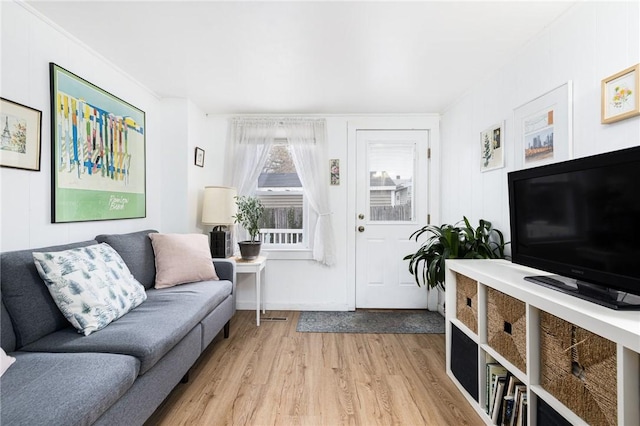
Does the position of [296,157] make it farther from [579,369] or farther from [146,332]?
[579,369]

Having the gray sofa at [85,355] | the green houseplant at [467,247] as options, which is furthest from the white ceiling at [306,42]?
the gray sofa at [85,355]

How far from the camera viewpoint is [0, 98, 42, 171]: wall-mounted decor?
5.20 ft

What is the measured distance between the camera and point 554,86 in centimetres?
183

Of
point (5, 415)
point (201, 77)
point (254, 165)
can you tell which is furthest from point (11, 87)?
point (254, 165)

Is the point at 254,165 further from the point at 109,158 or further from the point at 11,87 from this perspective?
the point at 11,87

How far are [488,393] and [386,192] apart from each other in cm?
229

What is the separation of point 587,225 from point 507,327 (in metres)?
0.64

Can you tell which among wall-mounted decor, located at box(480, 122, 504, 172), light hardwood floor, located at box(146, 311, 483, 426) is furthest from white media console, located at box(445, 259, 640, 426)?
wall-mounted decor, located at box(480, 122, 504, 172)

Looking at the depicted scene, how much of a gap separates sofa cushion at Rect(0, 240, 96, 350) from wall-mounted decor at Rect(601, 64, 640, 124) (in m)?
2.92

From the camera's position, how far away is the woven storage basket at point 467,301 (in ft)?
6.25

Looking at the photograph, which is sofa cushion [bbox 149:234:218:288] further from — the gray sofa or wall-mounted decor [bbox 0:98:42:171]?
wall-mounted decor [bbox 0:98:42:171]

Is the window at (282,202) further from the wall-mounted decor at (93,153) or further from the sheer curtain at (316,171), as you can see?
the wall-mounted decor at (93,153)

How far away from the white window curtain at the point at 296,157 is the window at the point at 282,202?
14 centimetres

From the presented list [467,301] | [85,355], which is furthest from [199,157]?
[467,301]
